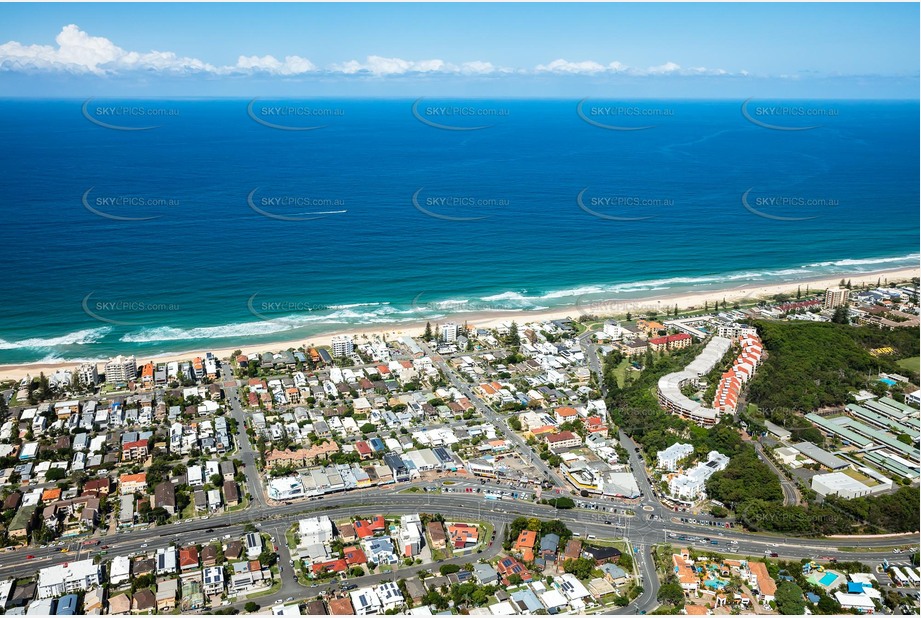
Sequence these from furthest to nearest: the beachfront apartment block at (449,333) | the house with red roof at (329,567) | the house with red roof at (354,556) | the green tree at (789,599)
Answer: the beachfront apartment block at (449,333), the house with red roof at (354,556), the house with red roof at (329,567), the green tree at (789,599)

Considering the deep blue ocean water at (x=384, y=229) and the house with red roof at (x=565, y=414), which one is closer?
the house with red roof at (x=565, y=414)

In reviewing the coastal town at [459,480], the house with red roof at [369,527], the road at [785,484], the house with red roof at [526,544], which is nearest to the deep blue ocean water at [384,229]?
the coastal town at [459,480]

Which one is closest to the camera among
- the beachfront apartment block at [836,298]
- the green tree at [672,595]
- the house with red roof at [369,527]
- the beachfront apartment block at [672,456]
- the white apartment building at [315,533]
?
the green tree at [672,595]

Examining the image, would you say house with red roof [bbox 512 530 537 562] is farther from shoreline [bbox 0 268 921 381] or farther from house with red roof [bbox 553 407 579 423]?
shoreline [bbox 0 268 921 381]

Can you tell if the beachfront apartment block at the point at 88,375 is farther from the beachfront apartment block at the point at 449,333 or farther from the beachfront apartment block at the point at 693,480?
the beachfront apartment block at the point at 693,480

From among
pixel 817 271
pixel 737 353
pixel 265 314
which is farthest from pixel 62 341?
pixel 817 271

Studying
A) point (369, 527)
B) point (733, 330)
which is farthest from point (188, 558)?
point (733, 330)

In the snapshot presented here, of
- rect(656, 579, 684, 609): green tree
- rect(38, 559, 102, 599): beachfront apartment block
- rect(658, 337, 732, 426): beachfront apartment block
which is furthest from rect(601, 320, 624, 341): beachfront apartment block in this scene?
rect(38, 559, 102, 599): beachfront apartment block

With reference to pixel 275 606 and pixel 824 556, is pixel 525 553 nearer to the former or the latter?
pixel 275 606
